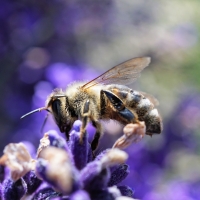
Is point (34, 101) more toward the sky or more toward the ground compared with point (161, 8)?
more toward the ground

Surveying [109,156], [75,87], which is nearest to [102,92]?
[75,87]

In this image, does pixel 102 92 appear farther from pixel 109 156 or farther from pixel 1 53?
pixel 1 53

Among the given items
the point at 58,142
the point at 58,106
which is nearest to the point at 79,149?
the point at 58,142

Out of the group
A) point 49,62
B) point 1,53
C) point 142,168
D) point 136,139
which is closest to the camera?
point 136,139

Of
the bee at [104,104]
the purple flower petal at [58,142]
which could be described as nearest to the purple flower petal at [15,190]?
the purple flower petal at [58,142]

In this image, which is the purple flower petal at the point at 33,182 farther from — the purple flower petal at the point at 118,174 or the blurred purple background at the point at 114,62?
the blurred purple background at the point at 114,62

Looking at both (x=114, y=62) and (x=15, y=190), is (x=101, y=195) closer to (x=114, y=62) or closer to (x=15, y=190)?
(x=15, y=190)
